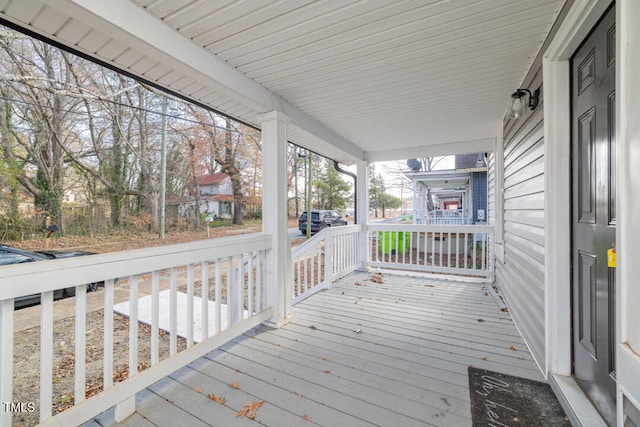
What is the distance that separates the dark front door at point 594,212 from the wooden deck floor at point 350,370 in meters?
0.58

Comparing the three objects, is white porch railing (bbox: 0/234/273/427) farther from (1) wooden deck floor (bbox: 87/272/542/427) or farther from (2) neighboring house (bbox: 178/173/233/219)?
(2) neighboring house (bbox: 178/173/233/219)

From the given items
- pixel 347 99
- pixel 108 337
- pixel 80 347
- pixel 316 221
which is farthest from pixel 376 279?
pixel 316 221

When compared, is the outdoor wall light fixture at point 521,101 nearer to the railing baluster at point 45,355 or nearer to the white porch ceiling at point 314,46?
the white porch ceiling at point 314,46

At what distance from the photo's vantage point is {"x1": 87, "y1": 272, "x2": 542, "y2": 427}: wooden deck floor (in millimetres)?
1585

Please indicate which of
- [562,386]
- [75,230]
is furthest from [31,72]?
[562,386]

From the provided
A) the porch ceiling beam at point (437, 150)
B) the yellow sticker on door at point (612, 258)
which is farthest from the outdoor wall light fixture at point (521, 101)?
the porch ceiling beam at point (437, 150)

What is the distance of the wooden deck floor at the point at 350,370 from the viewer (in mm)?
1585

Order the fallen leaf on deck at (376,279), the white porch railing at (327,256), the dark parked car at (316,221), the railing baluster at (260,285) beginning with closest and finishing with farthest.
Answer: the railing baluster at (260,285) < the white porch railing at (327,256) < the fallen leaf on deck at (376,279) < the dark parked car at (316,221)

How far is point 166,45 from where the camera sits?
5.67ft

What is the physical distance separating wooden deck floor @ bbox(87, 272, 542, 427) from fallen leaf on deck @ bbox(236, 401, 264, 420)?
0.03 metres

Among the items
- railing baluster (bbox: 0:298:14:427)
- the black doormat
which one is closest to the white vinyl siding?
the black doormat

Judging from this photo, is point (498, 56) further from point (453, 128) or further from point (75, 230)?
point (75, 230)

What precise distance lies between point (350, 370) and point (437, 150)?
13.4 feet

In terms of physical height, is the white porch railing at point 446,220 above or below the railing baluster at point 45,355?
above
